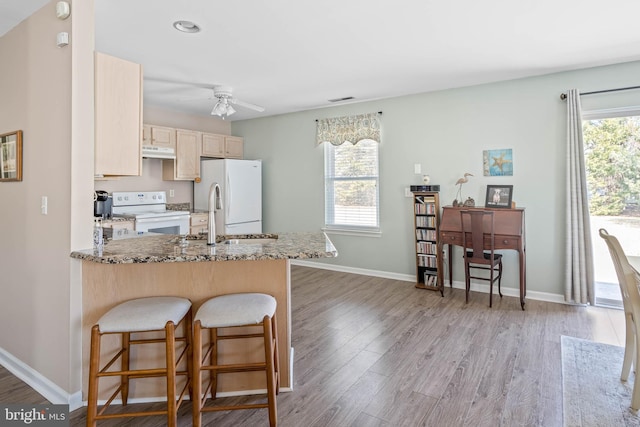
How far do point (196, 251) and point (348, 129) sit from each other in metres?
3.60

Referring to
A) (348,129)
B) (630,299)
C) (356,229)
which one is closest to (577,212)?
(630,299)

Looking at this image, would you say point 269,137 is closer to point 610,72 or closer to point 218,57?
point 218,57

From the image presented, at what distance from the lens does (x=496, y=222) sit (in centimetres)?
378

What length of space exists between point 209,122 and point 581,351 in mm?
5672

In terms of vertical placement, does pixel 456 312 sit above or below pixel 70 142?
below

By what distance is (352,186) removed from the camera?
5.21 metres

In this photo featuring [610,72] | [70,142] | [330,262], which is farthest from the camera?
[330,262]

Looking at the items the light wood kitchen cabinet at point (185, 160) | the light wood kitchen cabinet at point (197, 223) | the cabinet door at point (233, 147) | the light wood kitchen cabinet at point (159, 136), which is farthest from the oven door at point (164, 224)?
the cabinet door at point (233, 147)

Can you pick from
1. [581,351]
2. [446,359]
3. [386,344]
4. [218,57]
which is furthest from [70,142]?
[581,351]

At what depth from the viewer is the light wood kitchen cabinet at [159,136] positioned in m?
4.82

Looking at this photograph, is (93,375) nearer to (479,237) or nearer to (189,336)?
(189,336)

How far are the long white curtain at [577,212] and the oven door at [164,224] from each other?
460 cm

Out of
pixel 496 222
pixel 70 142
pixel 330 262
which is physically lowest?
pixel 330 262

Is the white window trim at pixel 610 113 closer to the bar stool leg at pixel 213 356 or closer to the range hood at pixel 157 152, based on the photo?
the bar stool leg at pixel 213 356
